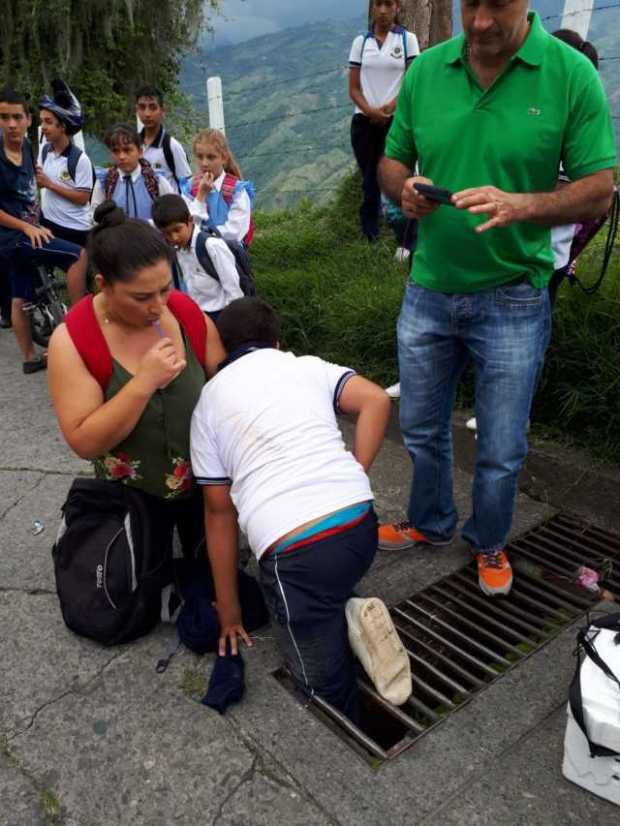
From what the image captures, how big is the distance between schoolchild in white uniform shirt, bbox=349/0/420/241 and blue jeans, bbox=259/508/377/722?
4.46 m

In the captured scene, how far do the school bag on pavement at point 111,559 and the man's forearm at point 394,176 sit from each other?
2.71 feet

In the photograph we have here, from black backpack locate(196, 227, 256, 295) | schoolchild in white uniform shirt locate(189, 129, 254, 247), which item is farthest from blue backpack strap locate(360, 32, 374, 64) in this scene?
black backpack locate(196, 227, 256, 295)

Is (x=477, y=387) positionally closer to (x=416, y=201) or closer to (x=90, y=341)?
(x=416, y=201)

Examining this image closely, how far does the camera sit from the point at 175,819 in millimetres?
1789

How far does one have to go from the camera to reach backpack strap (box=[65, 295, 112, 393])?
6.88 feet

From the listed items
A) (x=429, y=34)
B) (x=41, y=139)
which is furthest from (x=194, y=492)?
(x=429, y=34)

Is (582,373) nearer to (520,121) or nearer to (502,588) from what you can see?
(502,588)

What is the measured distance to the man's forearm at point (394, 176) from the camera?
2.46 meters

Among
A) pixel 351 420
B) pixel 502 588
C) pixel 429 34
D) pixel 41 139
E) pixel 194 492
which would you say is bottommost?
pixel 351 420

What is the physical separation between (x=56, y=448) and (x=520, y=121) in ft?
9.95

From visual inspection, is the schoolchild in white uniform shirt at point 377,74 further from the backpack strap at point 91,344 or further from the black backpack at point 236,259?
the backpack strap at point 91,344

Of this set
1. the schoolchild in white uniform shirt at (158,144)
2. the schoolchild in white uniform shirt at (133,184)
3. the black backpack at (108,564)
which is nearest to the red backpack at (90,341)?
the black backpack at (108,564)

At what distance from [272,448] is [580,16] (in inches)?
183

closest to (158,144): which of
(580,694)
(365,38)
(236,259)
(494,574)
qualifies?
(365,38)
